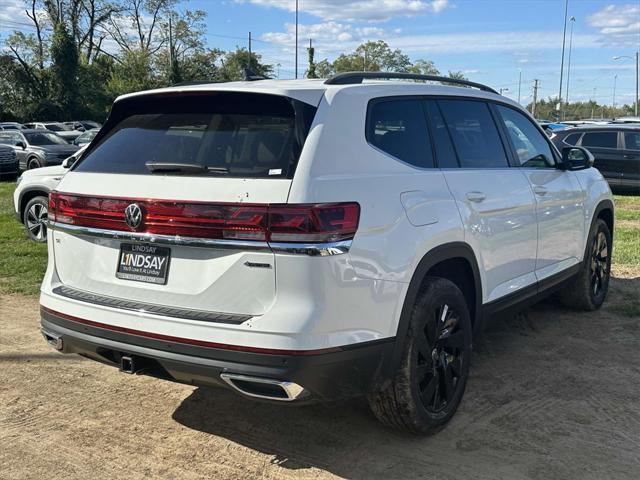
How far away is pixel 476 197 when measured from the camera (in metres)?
3.92

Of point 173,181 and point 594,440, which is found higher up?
point 173,181

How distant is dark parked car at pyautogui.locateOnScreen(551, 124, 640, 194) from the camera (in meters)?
14.9

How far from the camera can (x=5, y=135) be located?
80.0ft

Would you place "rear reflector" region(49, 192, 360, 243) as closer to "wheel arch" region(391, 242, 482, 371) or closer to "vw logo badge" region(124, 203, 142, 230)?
"vw logo badge" region(124, 203, 142, 230)

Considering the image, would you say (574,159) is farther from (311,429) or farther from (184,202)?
(184,202)

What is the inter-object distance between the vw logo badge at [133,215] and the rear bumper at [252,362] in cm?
52

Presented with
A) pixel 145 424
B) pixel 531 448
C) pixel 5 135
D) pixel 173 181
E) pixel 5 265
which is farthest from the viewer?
pixel 5 135

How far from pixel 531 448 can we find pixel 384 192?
1.58 m

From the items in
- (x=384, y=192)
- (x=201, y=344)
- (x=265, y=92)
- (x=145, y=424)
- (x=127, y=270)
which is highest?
(x=265, y=92)

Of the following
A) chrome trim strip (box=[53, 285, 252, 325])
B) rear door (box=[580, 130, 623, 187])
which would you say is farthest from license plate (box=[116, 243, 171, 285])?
rear door (box=[580, 130, 623, 187])

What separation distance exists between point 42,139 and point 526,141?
1974 cm

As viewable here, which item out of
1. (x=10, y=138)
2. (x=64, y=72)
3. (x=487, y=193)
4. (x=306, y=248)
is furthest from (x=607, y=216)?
(x=64, y=72)

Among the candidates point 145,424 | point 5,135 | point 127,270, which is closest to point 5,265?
point 145,424

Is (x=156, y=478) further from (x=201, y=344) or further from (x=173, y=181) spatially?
(x=173, y=181)
